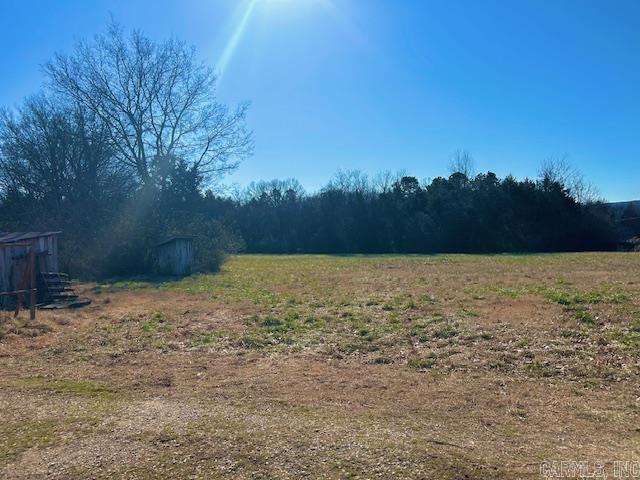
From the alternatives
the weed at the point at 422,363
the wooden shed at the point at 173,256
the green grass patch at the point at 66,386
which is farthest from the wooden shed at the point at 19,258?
the weed at the point at 422,363

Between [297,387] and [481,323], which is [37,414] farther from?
[481,323]

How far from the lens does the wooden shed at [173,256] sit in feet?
76.4

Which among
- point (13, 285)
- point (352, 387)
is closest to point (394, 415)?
point (352, 387)

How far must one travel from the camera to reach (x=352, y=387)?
5504 mm

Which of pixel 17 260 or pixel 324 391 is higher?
pixel 17 260

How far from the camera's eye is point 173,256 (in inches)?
919

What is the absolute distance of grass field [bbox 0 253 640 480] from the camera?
11.6 feet

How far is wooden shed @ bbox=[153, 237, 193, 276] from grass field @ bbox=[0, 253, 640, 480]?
12.1 m

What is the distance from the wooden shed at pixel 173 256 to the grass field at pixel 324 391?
12.1m

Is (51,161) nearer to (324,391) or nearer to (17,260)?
(17,260)

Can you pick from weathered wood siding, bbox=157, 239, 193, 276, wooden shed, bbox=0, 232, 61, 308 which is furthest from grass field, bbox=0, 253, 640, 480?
weathered wood siding, bbox=157, 239, 193, 276

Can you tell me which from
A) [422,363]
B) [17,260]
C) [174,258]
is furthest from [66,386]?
[174,258]

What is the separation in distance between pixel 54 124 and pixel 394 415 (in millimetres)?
27398

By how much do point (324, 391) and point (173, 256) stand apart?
768 inches
